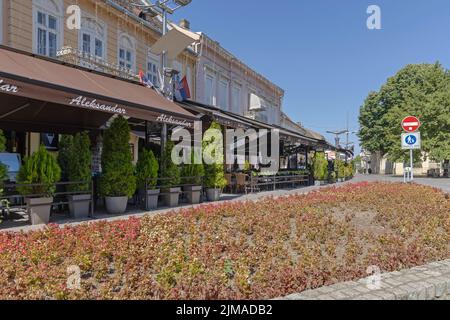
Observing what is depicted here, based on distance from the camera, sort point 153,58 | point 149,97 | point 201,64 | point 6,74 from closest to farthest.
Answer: point 6,74
point 149,97
point 153,58
point 201,64

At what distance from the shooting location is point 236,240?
19.0ft

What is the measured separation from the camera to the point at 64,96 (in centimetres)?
721

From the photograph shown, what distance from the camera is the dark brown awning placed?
678 cm

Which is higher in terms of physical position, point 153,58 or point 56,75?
point 153,58

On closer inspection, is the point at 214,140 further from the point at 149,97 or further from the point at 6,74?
the point at 6,74

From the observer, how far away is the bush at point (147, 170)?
10.3 m

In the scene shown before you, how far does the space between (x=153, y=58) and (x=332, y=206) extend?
12.5 m

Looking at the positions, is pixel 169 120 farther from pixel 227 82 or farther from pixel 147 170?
pixel 227 82

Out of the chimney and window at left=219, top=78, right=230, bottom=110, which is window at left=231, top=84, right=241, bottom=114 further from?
the chimney

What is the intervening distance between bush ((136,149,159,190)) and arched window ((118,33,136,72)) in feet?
22.9

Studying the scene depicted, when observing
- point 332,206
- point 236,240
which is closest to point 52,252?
point 236,240

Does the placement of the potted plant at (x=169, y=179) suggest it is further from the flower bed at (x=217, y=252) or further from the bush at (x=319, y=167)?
the bush at (x=319, y=167)

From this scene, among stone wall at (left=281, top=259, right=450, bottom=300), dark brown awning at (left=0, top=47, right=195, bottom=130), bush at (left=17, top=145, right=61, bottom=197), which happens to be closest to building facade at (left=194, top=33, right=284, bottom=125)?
dark brown awning at (left=0, top=47, right=195, bottom=130)

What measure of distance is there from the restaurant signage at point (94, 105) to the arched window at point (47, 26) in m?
5.64
